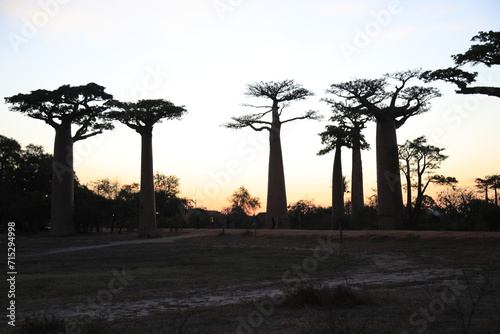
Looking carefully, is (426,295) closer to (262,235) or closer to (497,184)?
(262,235)

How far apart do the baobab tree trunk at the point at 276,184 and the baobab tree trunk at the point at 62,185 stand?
1315 centimetres

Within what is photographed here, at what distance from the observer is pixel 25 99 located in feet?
108

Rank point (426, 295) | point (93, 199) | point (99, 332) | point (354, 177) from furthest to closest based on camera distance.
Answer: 1. point (93, 199)
2. point (354, 177)
3. point (426, 295)
4. point (99, 332)

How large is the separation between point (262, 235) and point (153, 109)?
1121cm

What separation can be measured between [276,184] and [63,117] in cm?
1476

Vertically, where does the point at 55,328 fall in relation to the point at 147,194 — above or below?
below

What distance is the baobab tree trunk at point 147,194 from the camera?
31.5 m

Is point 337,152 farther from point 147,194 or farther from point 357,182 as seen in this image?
point 147,194

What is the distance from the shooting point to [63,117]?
1364 inches

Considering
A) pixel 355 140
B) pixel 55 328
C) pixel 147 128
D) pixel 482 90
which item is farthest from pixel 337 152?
pixel 55 328

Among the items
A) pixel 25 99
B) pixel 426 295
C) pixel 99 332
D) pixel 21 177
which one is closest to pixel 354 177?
pixel 25 99

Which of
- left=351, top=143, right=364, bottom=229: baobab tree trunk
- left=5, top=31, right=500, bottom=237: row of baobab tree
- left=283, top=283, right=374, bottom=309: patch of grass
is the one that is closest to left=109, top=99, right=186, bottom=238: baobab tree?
left=5, top=31, right=500, bottom=237: row of baobab tree

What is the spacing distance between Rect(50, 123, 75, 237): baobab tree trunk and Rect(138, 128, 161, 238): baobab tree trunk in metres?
5.84

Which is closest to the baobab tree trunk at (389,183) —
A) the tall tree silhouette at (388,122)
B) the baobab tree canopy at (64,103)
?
the tall tree silhouette at (388,122)
